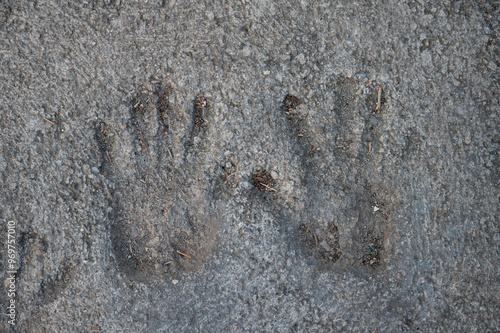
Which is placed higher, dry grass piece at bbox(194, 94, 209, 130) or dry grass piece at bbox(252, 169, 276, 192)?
dry grass piece at bbox(194, 94, 209, 130)

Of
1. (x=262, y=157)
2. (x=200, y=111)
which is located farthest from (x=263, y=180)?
(x=200, y=111)

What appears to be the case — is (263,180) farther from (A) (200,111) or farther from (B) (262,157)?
(A) (200,111)

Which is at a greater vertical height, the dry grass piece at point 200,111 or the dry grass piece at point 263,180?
the dry grass piece at point 200,111

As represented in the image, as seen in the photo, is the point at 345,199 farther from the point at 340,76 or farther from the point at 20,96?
the point at 20,96

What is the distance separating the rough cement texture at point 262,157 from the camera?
190 centimetres

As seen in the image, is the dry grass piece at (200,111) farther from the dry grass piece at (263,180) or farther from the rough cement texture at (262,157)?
the dry grass piece at (263,180)

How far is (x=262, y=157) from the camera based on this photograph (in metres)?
1.92

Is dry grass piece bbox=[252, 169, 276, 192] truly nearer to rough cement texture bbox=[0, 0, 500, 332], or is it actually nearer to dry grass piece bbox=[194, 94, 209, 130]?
rough cement texture bbox=[0, 0, 500, 332]

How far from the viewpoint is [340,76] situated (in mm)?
1925

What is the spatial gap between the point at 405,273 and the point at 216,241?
1022mm

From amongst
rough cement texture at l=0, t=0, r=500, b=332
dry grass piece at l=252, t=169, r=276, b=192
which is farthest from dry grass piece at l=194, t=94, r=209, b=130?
dry grass piece at l=252, t=169, r=276, b=192

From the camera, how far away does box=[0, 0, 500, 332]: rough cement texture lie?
1896 mm

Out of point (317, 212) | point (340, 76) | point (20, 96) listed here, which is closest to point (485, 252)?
point (317, 212)

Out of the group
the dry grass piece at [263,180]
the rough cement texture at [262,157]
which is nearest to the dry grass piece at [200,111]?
the rough cement texture at [262,157]
